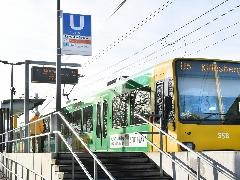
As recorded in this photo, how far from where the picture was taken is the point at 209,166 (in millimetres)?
9547

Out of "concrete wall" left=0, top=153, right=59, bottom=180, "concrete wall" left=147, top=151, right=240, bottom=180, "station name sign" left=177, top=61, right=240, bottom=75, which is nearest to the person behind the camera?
"concrete wall" left=147, top=151, right=240, bottom=180

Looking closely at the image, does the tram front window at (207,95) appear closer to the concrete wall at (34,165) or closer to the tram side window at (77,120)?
the concrete wall at (34,165)

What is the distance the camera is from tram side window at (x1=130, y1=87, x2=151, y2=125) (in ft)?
45.7

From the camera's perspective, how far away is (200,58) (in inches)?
529

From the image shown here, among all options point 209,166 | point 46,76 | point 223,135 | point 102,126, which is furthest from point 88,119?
point 46,76

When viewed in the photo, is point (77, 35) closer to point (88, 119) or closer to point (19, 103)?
point (88, 119)

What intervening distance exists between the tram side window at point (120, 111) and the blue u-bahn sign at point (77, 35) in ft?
6.04

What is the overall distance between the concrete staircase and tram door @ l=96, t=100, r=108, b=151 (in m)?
4.80

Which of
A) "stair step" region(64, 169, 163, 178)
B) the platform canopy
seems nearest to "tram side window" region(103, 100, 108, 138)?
"stair step" region(64, 169, 163, 178)

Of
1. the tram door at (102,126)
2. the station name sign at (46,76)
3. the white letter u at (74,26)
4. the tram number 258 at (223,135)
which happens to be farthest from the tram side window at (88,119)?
the station name sign at (46,76)

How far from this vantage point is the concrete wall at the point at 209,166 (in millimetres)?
8820

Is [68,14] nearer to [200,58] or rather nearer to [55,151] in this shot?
[200,58]

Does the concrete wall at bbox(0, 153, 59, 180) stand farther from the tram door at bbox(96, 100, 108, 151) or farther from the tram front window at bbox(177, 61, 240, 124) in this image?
the tram front window at bbox(177, 61, 240, 124)

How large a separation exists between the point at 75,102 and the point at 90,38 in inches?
261
